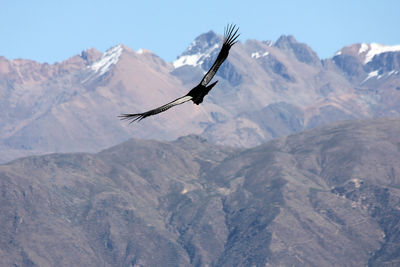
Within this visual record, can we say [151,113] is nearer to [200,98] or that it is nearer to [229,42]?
[200,98]

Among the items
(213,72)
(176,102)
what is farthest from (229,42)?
(176,102)

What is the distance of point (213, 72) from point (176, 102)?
1742 millimetres

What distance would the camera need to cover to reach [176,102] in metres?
25.1

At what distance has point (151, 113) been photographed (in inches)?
974

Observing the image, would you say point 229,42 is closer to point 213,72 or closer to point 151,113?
point 213,72

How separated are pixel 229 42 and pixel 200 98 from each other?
2348mm

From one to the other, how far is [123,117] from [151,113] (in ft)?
4.65

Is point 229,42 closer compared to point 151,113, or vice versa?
point 151,113

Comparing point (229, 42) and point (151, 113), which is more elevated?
point (229, 42)

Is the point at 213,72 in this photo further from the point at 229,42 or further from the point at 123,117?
the point at 123,117

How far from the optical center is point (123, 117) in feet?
84.3

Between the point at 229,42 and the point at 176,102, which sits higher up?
the point at 229,42

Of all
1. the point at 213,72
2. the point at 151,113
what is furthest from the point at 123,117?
the point at 213,72

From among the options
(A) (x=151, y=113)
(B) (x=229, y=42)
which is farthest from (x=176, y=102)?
(B) (x=229, y=42)
